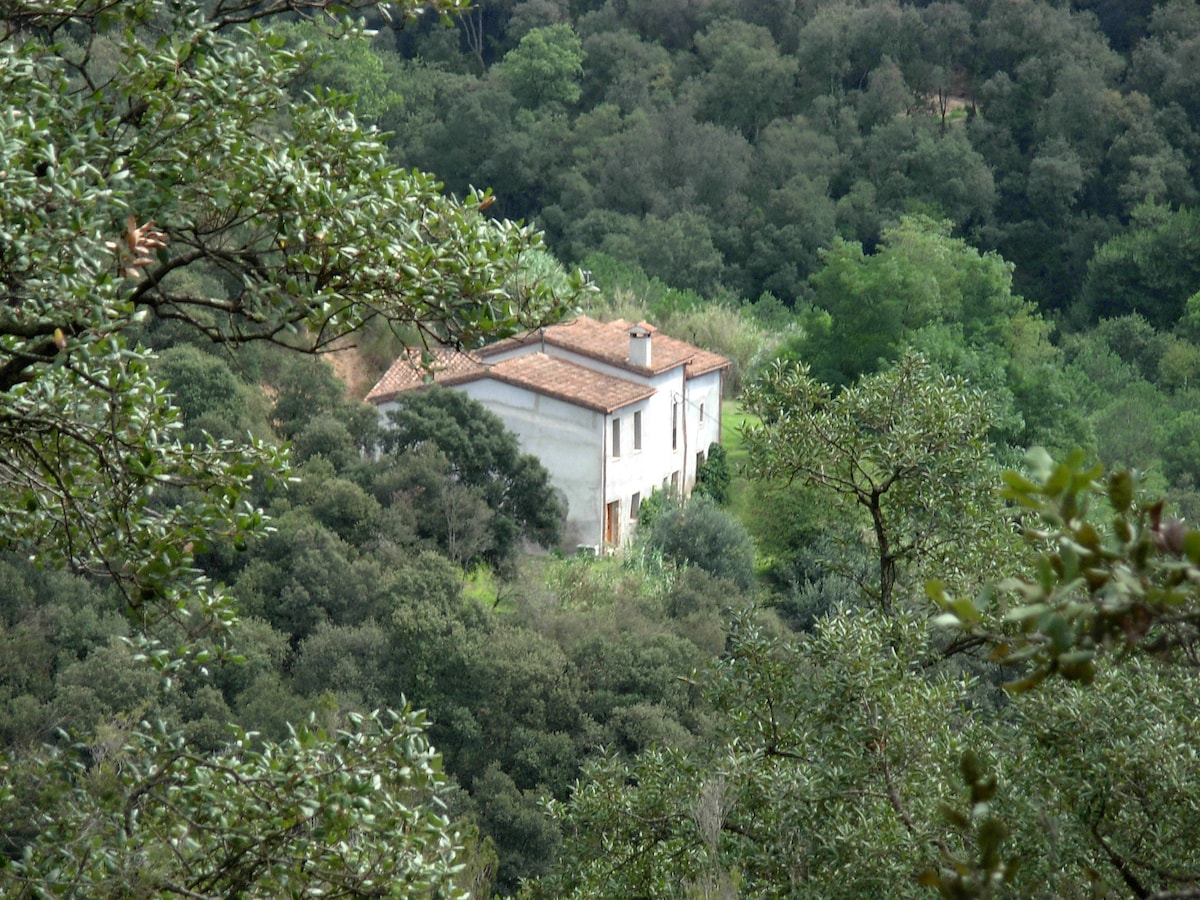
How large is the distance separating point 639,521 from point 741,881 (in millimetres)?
26656

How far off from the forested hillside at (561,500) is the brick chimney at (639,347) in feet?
11.6

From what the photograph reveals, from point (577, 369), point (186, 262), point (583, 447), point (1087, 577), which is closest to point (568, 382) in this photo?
point (577, 369)

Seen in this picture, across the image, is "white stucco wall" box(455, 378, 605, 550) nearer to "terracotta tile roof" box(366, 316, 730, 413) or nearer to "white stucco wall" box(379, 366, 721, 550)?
"white stucco wall" box(379, 366, 721, 550)

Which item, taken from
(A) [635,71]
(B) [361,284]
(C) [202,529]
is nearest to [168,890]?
(C) [202,529]

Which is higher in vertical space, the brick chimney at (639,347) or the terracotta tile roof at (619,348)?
the brick chimney at (639,347)

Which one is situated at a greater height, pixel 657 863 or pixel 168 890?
pixel 168 890

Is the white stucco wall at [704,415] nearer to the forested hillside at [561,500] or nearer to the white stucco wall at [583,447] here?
the forested hillside at [561,500]

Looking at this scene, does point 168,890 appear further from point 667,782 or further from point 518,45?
point 518,45

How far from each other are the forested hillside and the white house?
993 millimetres

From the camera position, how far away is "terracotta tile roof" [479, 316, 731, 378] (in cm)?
3531

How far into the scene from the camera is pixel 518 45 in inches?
2749

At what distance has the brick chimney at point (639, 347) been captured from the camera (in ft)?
115

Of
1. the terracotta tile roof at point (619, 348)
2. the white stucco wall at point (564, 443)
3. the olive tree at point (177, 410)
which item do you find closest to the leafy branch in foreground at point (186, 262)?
the olive tree at point (177, 410)

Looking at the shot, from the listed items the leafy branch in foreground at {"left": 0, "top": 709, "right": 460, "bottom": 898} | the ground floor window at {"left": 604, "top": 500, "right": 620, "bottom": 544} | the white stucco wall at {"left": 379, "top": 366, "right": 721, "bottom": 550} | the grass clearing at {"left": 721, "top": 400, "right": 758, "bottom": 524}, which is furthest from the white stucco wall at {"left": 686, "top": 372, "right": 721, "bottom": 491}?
the leafy branch in foreground at {"left": 0, "top": 709, "right": 460, "bottom": 898}
